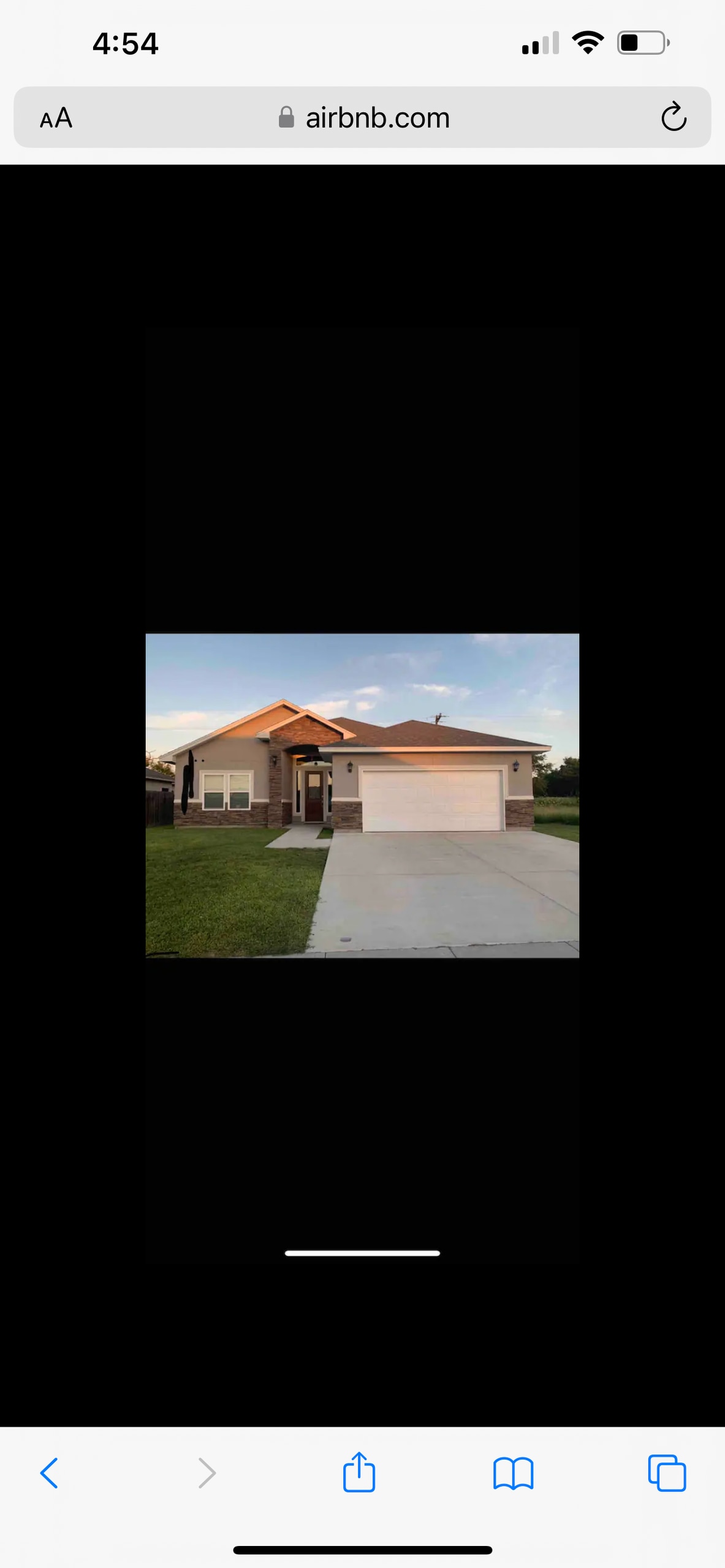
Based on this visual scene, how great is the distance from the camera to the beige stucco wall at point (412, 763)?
522 inches

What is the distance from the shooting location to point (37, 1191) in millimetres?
1131

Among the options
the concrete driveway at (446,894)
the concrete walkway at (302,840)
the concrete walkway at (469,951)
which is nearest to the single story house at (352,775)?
the concrete walkway at (302,840)

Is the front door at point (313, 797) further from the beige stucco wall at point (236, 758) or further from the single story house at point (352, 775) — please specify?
the beige stucco wall at point (236, 758)

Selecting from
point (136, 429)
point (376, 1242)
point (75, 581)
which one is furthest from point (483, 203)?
point (376, 1242)

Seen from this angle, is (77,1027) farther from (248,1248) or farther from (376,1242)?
(376,1242)

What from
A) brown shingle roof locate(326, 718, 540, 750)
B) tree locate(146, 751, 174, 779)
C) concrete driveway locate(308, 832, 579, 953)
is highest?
brown shingle roof locate(326, 718, 540, 750)

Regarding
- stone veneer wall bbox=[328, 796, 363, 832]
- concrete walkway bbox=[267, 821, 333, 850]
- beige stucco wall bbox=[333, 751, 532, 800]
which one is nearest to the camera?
concrete walkway bbox=[267, 821, 333, 850]

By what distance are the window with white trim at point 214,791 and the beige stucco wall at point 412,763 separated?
12.2ft
